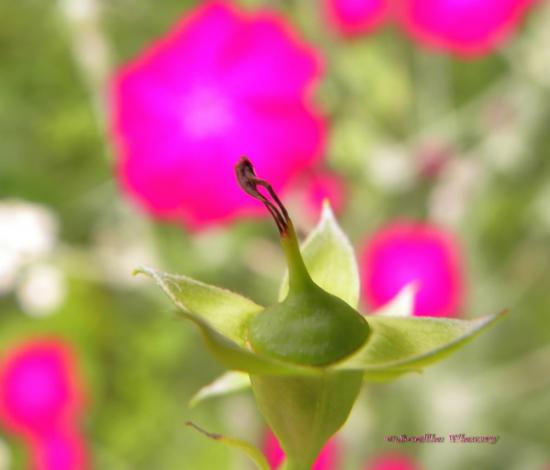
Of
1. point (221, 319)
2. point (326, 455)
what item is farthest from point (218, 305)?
point (326, 455)

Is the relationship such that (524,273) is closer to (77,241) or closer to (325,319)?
(77,241)

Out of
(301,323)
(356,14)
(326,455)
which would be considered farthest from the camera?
(356,14)

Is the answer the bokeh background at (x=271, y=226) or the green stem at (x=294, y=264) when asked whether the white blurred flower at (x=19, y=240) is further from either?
the green stem at (x=294, y=264)

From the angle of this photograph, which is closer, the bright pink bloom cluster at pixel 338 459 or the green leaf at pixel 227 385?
the green leaf at pixel 227 385

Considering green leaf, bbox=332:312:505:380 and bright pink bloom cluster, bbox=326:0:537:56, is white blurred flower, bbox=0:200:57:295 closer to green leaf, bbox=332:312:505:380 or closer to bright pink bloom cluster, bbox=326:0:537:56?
bright pink bloom cluster, bbox=326:0:537:56

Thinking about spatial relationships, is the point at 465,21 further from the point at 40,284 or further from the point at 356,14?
the point at 40,284

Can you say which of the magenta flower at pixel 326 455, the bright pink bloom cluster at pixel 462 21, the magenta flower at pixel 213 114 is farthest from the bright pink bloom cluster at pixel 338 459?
the bright pink bloom cluster at pixel 462 21

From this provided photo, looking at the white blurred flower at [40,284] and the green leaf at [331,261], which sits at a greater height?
the white blurred flower at [40,284]
